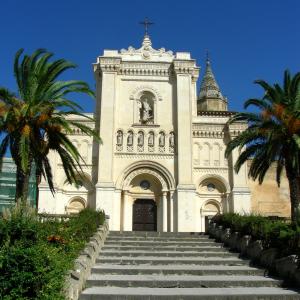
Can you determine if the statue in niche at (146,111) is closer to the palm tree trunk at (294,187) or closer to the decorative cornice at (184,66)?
the decorative cornice at (184,66)

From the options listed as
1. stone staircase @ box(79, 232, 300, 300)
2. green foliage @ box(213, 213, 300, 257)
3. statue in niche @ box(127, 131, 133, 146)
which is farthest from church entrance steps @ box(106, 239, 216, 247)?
statue in niche @ box(127, 131, 133, 146)

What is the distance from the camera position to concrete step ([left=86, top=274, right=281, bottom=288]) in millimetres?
11477

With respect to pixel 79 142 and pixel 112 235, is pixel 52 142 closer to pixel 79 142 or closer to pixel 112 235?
pixel 112 235

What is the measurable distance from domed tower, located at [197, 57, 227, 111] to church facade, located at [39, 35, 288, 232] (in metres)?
11.5

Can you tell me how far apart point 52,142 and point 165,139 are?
1242 centimetres

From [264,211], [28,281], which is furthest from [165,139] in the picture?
[28,281]

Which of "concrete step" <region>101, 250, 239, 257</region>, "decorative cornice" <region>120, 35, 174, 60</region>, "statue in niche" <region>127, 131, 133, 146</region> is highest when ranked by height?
"decorative cornice" <region>120, 35, 174, 60</region>

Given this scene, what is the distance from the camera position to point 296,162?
19.3 m

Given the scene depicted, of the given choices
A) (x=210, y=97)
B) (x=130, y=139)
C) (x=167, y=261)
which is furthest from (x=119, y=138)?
(x=210, y=97)

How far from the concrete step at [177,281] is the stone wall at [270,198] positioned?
19.3 m

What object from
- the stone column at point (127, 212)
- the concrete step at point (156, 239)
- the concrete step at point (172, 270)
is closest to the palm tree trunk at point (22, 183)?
the concrete step at point (156, 239)

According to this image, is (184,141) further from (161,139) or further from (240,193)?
(240,193)

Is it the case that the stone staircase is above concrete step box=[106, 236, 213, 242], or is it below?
below

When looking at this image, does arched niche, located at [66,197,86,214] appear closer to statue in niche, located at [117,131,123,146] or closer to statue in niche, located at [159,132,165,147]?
statue in niche, located at [117,131,123,146]
